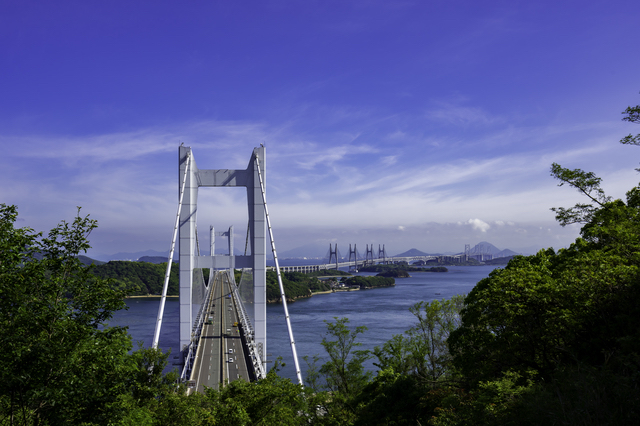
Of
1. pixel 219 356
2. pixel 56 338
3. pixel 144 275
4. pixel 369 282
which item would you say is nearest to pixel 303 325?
pixel 219 356

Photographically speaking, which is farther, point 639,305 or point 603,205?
point 603,205

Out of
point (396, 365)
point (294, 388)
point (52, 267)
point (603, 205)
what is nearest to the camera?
point (52, 267)

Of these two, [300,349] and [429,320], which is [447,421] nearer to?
[429,320]

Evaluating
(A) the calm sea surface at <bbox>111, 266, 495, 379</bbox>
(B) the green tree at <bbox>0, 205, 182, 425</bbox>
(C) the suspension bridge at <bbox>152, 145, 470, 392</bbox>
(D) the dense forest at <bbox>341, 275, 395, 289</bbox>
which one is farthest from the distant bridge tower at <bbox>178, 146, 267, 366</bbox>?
(D) the dense forest at <bbox>341, 275, 395, 289</bbox>

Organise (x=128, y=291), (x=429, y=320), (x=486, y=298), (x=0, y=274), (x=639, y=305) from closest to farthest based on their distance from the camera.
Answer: (x=0, y=274), (x=128, y=291), (x=639, y=305), (x=486, y=298), (x=429, y=320)

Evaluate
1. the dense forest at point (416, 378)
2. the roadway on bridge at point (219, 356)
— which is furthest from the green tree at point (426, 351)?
the roadway on bridge at point (219, 356)

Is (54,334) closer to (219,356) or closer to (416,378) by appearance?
(416,378)

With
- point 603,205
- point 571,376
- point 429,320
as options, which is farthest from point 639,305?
point 429,320
